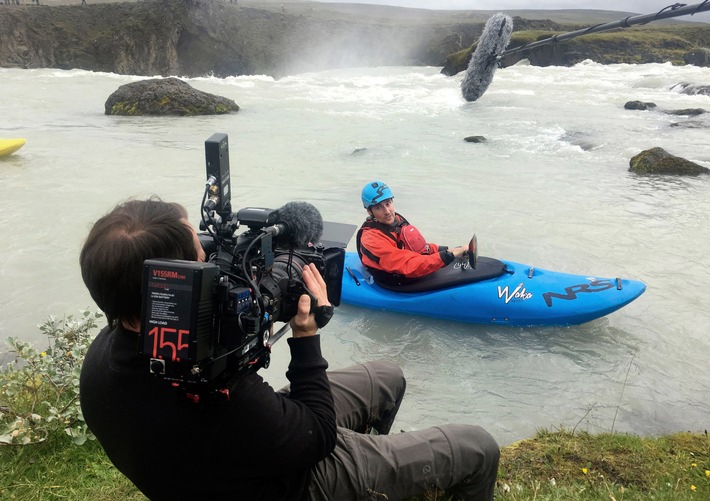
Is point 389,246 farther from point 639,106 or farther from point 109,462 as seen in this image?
point 639,106

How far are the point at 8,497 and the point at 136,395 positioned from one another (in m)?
1.43

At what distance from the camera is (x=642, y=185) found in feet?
31.0

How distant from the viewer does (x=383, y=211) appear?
4.76 m

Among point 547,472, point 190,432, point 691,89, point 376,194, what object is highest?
point 691,89

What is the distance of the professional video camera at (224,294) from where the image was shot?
1.20 m

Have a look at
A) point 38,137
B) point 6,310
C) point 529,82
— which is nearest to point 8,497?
point 6,310

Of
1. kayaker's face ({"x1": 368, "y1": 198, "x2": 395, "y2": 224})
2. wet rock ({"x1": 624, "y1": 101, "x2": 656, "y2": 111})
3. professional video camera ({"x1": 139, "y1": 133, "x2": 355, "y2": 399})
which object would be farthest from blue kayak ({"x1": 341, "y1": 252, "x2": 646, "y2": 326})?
wet rock ({"x1": 624, "y1": 101, "x2": 656, "y2": 111})

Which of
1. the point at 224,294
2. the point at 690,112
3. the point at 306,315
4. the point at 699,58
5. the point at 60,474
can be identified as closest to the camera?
the point at 224,294

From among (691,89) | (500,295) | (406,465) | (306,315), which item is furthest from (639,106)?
(306,315)

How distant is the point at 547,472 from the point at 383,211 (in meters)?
2.64

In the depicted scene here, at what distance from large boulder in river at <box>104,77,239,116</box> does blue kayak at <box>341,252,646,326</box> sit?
41.6 ft

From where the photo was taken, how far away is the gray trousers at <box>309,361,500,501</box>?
186cm

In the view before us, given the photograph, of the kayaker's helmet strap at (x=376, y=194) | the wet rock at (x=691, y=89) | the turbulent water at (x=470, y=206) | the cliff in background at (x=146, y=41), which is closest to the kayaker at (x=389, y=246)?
the kayaker's helmet strap at (x=376, y=194)

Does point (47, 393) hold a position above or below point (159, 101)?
below
